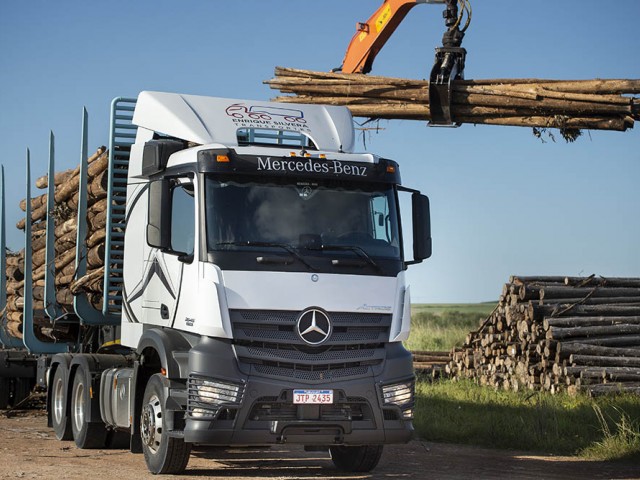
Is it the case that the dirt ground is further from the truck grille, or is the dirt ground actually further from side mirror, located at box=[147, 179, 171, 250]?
side mirror, located at box=[147, 179, 171, 250]

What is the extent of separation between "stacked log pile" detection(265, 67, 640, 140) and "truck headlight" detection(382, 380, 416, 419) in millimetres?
5004

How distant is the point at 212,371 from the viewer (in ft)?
32.7

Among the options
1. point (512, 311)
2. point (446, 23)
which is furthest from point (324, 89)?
point (512, 311)

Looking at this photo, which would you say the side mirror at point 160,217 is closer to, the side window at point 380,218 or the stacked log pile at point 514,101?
the side window at point 380,218

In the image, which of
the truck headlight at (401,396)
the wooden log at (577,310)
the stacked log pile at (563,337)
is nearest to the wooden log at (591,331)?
the stacked log pile at (563,337)

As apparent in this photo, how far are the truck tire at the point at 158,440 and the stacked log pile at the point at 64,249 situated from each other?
2910 millimetres

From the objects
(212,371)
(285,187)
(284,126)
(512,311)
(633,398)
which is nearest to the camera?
(212,371)

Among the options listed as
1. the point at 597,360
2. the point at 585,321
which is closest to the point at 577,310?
the point at 585,321

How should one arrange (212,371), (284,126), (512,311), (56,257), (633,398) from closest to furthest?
1. (212,371)
2. (284,126)
3. (56,257)
4. (633,398)
5. (512,311)

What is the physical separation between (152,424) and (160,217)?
223 cm

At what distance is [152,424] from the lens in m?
11.0

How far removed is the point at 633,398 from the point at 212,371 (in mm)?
9813

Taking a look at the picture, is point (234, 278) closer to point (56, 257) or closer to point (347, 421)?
point (347, 421)

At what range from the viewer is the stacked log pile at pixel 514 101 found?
1403 centimetres
